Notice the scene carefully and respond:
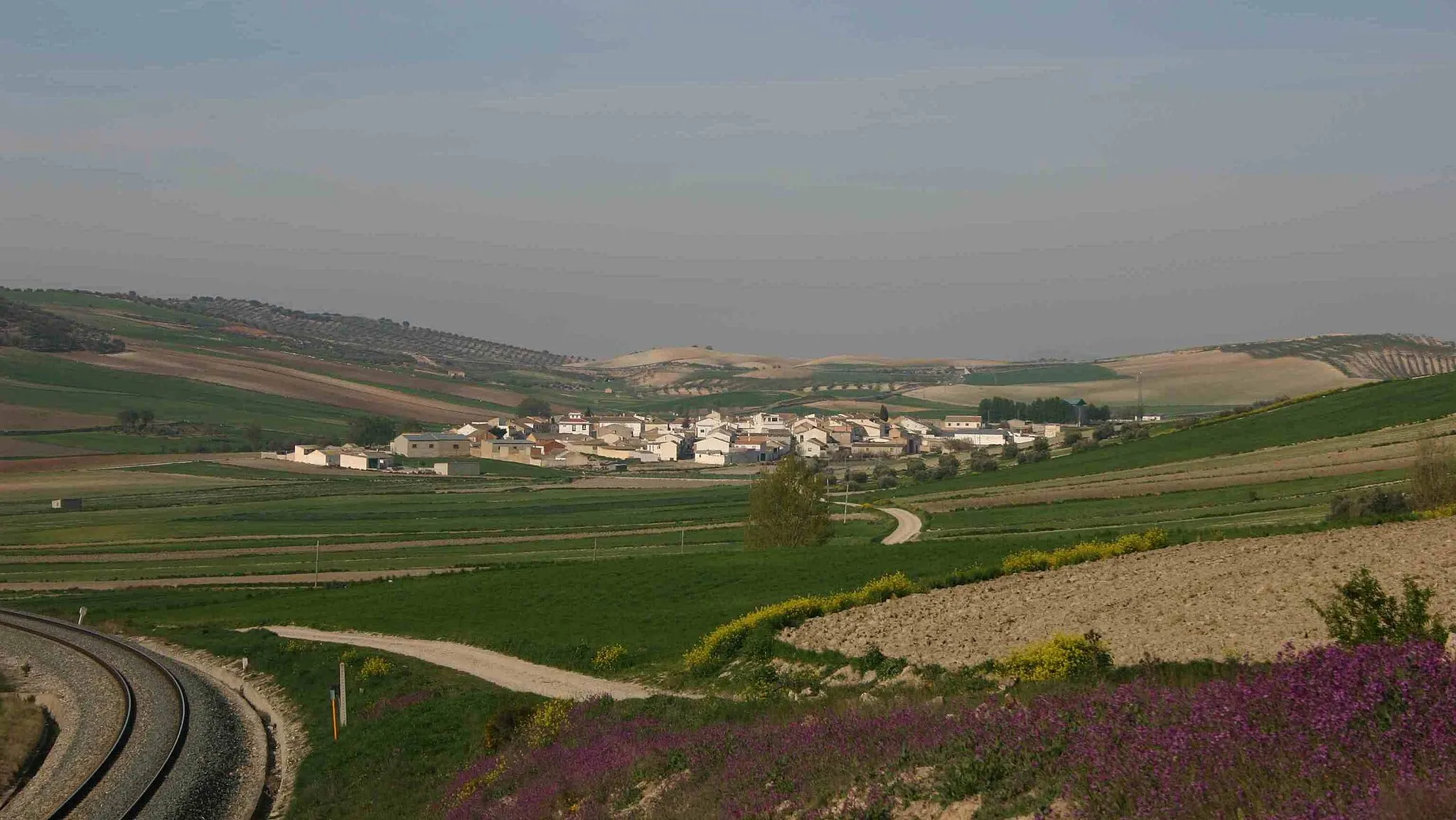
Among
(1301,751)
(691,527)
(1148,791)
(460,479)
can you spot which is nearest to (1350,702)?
(1301,751)

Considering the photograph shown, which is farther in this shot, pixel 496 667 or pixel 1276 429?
pixel 1276 429

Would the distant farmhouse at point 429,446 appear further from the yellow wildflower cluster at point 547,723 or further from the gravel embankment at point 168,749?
the yellow wildflower cluster at point 547,723

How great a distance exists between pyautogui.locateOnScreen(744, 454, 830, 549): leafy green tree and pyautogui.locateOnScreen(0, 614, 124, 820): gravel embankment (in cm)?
3595

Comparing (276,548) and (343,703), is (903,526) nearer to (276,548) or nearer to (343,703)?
(276,548)

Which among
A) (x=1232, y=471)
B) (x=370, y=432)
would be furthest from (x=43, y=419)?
(x=1232, y=471)

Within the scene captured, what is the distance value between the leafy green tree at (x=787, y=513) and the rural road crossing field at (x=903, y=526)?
4036 mm

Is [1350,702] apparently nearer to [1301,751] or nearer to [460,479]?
[1301,751]

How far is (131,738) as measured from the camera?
2770 cm

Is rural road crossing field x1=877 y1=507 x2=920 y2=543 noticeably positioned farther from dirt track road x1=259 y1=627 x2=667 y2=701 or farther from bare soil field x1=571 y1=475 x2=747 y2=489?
bare soil field x1=571 y1=475 x2=747 y2=489

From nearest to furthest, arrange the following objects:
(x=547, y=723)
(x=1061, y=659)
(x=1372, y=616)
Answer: (x=1372, y=616), (x=1061, y=659), (x=547, y=723)

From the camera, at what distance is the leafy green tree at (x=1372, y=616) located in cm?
1388

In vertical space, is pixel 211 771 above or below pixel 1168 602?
below

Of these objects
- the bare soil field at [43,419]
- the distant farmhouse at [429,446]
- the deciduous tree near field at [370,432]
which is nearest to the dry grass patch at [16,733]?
the distant farmhouse at [429,446]

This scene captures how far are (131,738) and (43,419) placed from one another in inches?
6510
